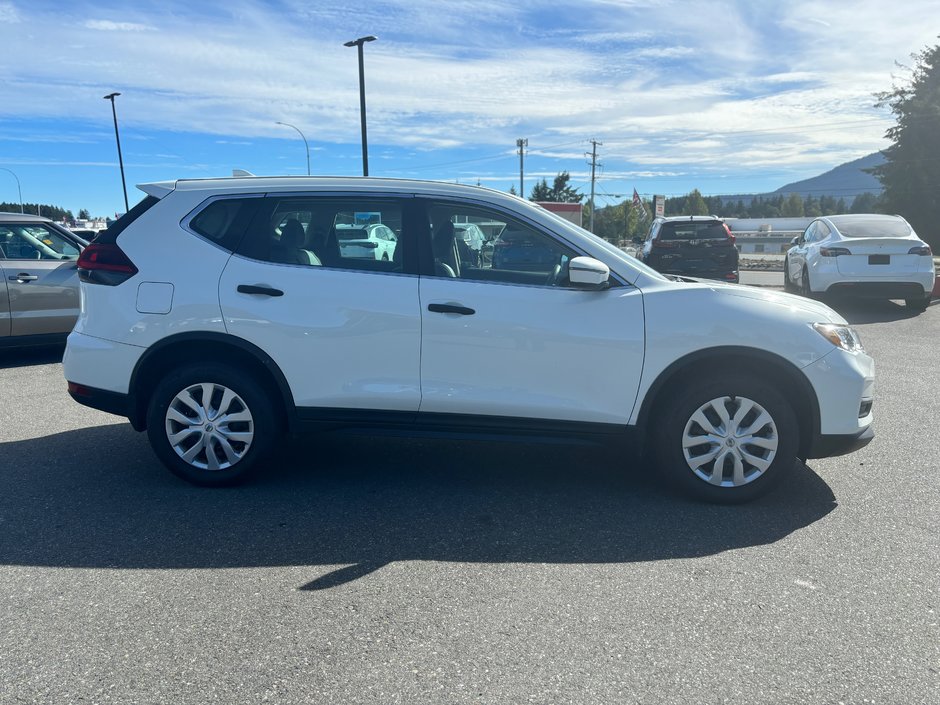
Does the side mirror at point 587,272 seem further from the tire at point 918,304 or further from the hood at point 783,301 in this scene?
the tire at point 918,304

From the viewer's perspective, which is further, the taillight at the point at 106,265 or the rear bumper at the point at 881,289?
the rear bumper at the point at 881,289

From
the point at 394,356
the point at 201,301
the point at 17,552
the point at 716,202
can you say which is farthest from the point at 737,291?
the point at 716,202

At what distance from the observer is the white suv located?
4.35 m

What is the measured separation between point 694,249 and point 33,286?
457 inches

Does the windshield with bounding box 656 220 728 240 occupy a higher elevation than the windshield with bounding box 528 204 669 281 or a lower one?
lower

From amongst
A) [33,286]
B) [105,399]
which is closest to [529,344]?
[105,399]

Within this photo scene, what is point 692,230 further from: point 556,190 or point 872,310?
point 556,190

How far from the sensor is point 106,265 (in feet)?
15.4

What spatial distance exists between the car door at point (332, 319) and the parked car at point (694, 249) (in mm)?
11481

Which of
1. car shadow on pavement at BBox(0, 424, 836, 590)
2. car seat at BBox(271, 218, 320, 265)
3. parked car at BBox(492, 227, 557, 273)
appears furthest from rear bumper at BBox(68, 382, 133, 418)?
parked car at BBox(492, 227, 557, 273)

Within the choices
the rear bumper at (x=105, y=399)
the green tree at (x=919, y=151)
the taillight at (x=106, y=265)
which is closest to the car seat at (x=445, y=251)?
the taillight at (x=106, y=265)

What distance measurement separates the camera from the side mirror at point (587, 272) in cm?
427

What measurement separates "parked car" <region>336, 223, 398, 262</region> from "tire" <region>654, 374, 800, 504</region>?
1.84 m

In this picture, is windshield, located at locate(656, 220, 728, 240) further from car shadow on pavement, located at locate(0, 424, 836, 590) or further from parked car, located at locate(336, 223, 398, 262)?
parked car, located at locate(336, 223, 398, 262)
